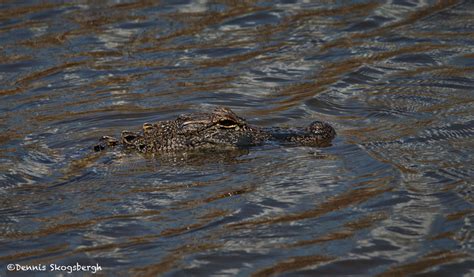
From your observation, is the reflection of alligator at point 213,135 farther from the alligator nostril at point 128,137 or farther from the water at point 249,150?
the water at point 249,150

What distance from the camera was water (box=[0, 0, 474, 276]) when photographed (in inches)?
265

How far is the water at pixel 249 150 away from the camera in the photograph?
22.1 feet

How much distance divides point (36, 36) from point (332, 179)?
737cm

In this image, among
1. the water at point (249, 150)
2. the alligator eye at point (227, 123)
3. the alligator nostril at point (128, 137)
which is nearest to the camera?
the water at point (249, 150)

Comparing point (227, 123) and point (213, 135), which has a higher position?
point (227, 123)

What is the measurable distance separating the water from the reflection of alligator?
166 mm

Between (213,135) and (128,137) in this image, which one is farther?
(128,137)

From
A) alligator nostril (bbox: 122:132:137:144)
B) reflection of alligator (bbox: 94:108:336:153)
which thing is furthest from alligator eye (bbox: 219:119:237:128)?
alligator nostril (bbox: 122:132:137:144)

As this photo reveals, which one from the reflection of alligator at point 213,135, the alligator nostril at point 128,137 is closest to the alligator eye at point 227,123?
the reflection of alligator at point 213,135

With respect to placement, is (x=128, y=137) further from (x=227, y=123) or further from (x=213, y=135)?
(x=227, y=123)

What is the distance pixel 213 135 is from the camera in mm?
9000

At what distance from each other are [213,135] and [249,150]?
0.39 metres

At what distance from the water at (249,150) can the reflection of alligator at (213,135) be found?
166 millimetres

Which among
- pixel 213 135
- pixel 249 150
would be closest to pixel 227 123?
pixel 213 135
